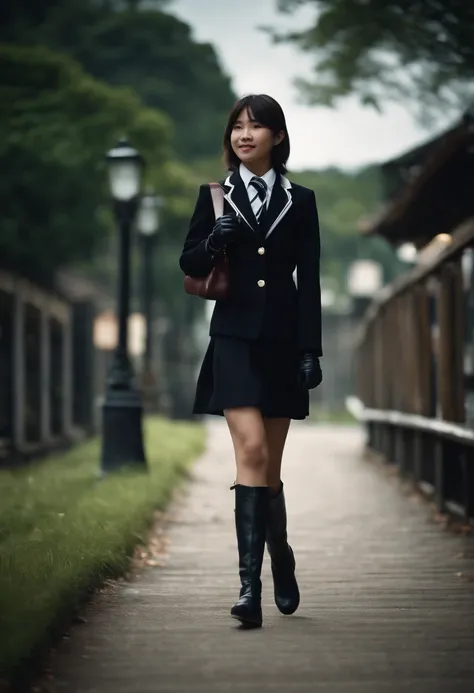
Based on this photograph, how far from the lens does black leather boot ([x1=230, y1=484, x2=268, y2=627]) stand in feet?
17.0

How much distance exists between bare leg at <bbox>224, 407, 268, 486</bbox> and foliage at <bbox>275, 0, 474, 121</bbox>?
5688mm

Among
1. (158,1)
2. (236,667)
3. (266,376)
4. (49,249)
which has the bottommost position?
(236,667)

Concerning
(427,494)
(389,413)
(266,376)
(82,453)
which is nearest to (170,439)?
(82,453)

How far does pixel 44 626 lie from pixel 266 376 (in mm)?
1362

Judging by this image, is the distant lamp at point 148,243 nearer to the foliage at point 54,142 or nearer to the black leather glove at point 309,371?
the foliage at point 54,142

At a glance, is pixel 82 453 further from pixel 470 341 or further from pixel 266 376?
pixel 266 376

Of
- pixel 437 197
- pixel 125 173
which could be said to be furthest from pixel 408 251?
pixel 125 173

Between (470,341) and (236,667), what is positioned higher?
(470,341)

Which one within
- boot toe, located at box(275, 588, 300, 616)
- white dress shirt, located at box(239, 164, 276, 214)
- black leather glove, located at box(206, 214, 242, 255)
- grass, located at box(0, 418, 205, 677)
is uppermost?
white dress shirt, located at box(239, 164, 276, 214)

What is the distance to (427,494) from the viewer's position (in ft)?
34.9

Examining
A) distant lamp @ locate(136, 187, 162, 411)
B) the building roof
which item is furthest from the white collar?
distant lamp @ locate(136, 187, 162, 411)

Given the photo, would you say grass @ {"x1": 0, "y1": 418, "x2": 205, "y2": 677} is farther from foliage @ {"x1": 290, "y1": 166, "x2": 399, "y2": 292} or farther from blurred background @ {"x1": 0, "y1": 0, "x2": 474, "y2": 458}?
foliage @ {"x1": 290, "y1": 166, "x2": 399, "y2": 292}

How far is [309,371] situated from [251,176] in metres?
0.85

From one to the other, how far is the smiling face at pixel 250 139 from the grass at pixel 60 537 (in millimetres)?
1884
